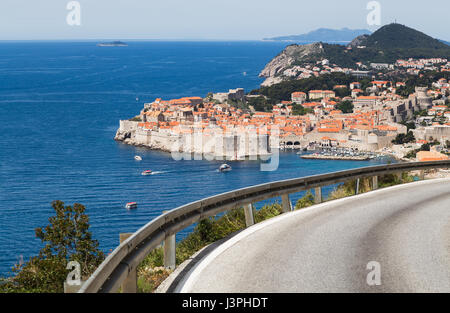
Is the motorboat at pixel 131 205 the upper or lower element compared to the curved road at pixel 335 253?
lower

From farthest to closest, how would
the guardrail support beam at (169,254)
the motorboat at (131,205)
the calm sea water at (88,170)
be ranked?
the motorboat at (131,205)
the calm sea water at (88,170)
the guardrail support beam at (169,254)

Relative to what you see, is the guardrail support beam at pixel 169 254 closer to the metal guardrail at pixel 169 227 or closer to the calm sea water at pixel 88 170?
the metal guardrail at pixel 169 227

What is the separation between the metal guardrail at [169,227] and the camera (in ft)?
16.9

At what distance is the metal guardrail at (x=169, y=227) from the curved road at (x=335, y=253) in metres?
0.48

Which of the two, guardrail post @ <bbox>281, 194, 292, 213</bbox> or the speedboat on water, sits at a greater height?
guardrail post @ <bbox>281, 194, 292, 213</bbox>

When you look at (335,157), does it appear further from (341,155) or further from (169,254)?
(169,254)

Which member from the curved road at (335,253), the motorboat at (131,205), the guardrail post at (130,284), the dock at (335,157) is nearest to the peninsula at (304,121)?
the dock at (335,157)

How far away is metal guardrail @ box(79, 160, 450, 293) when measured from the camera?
16.9 feet

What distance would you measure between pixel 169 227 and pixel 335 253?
2101 millimetres

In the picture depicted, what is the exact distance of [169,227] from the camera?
289 inches

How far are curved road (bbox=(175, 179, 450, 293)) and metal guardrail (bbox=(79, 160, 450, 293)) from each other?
48 centimetres

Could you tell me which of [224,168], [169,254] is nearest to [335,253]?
[169,254]

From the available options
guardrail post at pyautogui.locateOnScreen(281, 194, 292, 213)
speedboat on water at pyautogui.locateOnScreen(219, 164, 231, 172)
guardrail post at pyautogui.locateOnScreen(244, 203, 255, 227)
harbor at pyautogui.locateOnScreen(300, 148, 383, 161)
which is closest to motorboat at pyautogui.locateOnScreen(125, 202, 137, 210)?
speedboat on water at pyautogui.locateOnScreen(219, 164, 231, 172)

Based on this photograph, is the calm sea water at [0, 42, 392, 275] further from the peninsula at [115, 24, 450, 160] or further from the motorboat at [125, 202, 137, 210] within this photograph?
the peninsula at [115, 24, 450, 160]
